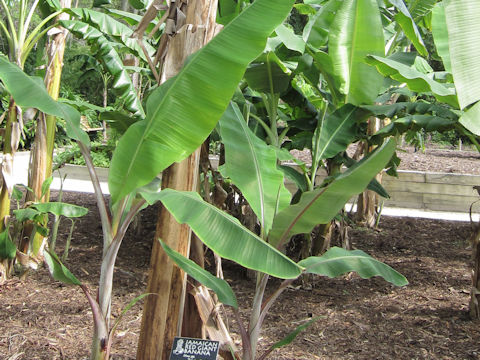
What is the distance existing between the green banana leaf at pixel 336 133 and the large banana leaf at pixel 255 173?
1247 millimetres

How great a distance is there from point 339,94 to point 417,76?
4.49 feet

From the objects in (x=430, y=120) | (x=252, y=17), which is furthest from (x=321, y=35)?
(x=252, y=17)

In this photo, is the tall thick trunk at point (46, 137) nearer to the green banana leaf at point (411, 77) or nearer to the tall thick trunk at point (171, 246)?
the tall thick trunk at point (171, 246)

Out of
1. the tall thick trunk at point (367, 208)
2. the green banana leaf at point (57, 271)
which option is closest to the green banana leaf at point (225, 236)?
the green banana leaf at point (57, 271)

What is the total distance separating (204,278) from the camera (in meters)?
2.21

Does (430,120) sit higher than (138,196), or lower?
higher

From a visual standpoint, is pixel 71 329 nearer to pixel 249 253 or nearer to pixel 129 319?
pixel 129 319

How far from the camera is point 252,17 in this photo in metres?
2.00

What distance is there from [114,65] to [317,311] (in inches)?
102

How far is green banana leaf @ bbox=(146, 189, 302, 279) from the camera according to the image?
1.86 m

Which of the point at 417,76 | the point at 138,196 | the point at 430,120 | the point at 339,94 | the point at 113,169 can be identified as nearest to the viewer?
the point at 113,169

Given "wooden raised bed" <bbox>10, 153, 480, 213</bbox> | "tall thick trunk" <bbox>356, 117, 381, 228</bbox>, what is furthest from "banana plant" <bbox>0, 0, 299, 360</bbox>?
"wooden raised bed" <bbox>10, 153, 480, 213</bbox>

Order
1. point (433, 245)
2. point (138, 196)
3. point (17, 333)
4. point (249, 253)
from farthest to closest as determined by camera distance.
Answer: point (433, 245) → point (17, 333) → point (138, 196) → point (249, 253)

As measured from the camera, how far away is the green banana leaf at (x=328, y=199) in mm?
1966
